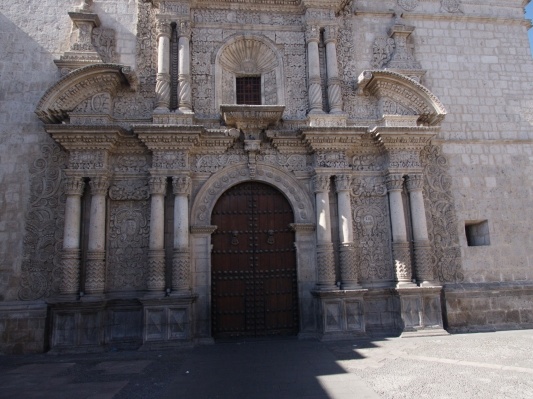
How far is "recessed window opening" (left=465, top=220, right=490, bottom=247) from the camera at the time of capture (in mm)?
9101

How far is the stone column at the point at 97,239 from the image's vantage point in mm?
7492

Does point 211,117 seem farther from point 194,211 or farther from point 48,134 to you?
point 48,134

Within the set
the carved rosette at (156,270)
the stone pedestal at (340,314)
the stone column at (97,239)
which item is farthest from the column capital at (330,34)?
the carved rosette at (156,270)

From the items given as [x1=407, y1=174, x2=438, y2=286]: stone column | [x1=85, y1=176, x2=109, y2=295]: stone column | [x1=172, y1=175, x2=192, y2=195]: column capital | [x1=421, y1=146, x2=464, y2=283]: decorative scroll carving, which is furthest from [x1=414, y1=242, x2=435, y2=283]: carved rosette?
[x1=85, y1=176, x2=109, y2=295]: stone column

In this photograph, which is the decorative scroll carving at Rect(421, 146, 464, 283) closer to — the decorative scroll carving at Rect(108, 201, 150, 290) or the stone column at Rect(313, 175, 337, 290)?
the stone column at Rect(313, 175, 337, 290)

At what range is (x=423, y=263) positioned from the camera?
8297 millimetres

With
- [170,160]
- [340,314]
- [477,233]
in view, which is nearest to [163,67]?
[170,160]

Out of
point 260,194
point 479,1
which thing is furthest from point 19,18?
point 479,1

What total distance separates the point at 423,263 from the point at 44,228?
7.92 meters

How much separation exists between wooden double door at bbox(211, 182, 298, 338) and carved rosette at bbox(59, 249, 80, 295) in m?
2.63

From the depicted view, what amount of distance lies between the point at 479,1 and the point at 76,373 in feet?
40.7

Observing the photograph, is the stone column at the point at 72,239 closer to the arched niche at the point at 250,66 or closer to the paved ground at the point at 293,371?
the paved ground at the point at 293,371

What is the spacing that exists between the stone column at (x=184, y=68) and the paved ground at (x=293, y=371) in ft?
16.6

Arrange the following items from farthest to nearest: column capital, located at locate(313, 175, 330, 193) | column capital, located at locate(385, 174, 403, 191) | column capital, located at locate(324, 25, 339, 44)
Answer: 1. column capital, located at locate(324, 25, 339, 44)
2. column capital, located at locate(385, 174, 403, 191)
3. column capital, located at locate(313, 175, 330, 193)
